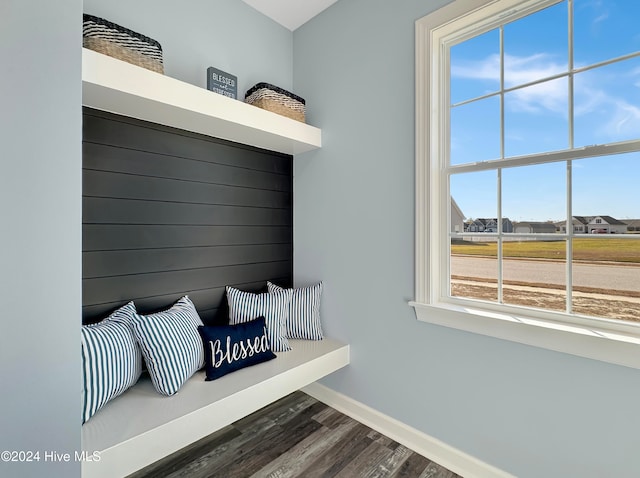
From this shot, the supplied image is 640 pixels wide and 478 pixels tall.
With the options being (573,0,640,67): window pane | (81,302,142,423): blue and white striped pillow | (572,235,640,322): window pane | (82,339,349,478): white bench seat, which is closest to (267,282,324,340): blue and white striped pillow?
(82,339,349,478): white bench seat

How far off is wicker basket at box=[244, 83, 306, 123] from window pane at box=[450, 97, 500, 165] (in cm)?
101

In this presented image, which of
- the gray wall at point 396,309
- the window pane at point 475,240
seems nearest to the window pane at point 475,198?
the window pane at point 475,240

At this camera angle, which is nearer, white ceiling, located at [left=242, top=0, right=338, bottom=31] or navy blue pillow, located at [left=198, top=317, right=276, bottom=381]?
→ navy blue pillow, located at [left=198, top=317, right=276, bottom=381]

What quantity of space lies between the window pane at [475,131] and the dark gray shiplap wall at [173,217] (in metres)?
1.27

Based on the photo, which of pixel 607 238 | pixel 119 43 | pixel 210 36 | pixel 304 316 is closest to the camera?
pixel 607 238

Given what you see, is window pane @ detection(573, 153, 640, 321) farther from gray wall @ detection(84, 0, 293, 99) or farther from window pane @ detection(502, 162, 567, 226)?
gray wall @ detection(84, 0, 293, 99)

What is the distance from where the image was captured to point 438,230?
1.69 meters

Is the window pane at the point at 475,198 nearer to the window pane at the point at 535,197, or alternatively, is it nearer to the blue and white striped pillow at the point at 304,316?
the window pane at the point at 535,197

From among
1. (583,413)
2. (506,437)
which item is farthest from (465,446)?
(583,413)

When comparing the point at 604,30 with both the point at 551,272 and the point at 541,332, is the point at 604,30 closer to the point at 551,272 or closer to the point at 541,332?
the point at 551,272

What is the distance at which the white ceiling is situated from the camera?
2.09 m

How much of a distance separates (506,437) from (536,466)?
0.14 meters

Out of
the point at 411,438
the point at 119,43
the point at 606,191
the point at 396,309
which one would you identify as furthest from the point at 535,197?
the point at 119,43

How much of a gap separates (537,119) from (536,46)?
35cm
